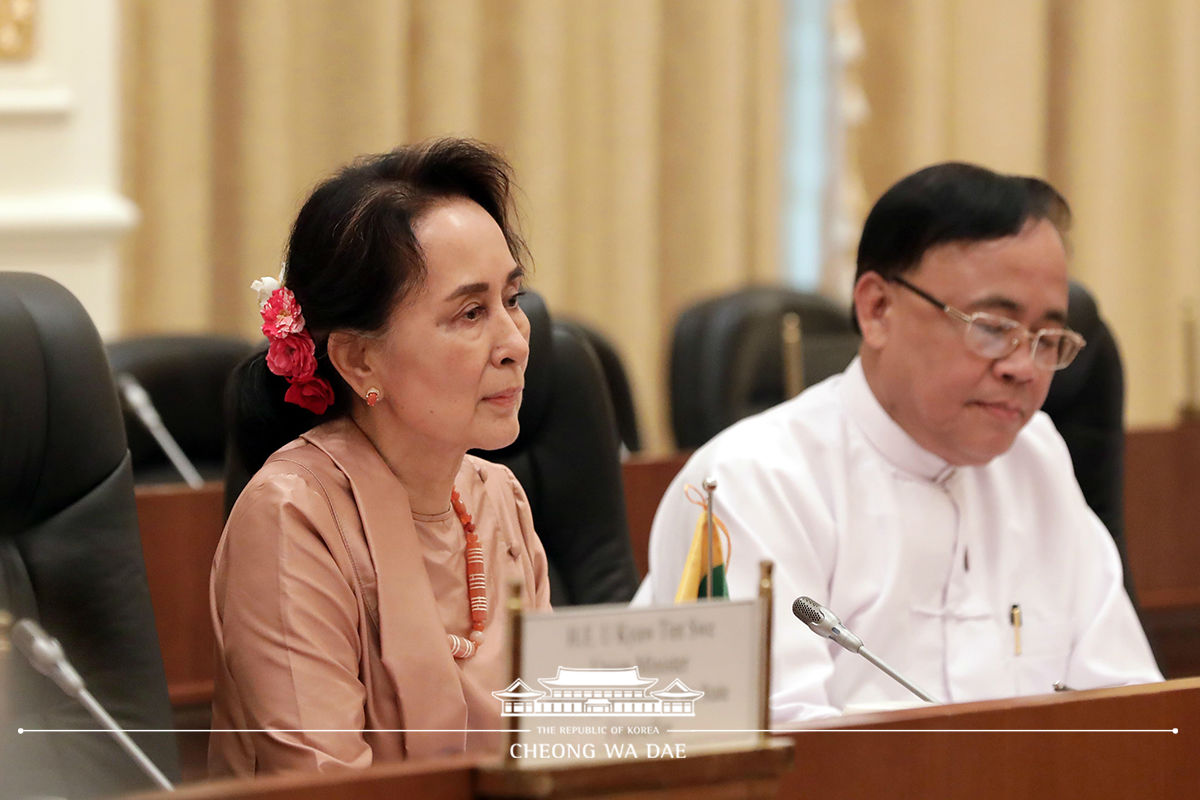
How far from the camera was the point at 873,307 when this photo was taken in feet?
6.89

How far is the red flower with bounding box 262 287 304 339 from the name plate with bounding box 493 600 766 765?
59cm

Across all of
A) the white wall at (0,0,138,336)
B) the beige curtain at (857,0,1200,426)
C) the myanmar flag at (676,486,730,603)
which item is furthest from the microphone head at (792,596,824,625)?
the beige curtain at (857,0,1200,426)

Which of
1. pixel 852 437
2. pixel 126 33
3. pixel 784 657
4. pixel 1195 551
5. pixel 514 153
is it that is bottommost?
pixel 1195 551

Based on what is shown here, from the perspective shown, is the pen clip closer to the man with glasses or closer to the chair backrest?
the man with glasses

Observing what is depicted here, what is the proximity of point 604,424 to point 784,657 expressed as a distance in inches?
17.5

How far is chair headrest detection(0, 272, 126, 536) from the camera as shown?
1623mm

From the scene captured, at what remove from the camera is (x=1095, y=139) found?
196 inches

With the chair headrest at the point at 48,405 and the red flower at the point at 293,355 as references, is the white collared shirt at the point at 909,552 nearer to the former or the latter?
the red flower at the point at 293,355

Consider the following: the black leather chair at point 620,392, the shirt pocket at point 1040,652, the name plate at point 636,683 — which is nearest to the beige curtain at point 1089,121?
the black leather chair at point 620,392

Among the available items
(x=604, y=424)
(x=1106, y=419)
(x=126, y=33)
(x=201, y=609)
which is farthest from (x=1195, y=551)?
(x=126, y=33)

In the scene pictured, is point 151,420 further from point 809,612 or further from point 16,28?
point 809,612

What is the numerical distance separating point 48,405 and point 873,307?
1.05 m

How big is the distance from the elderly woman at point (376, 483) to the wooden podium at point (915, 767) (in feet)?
1.15

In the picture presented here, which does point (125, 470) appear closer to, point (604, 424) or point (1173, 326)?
point (604, 424)
